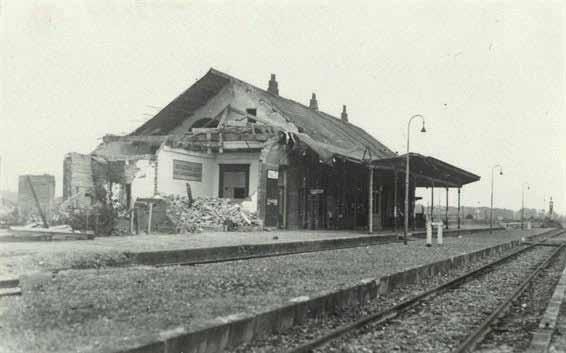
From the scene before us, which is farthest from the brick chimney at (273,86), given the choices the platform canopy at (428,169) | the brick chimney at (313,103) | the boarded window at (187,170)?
the boarded window at (187,170)

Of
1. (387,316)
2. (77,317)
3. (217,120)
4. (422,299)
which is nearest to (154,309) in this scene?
(77,317)

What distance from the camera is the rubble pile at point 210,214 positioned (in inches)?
973

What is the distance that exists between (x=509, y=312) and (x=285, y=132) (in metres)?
19.8

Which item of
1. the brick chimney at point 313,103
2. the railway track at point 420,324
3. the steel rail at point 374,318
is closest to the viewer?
the steel rail at point 374,318

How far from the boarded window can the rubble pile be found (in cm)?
161

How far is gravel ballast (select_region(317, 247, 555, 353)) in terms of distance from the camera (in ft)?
21.8

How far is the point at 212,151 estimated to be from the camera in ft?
98.2

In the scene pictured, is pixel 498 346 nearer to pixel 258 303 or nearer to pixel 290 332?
pixel 290 332

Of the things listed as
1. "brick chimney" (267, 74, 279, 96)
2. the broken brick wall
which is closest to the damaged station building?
the broken brick wall

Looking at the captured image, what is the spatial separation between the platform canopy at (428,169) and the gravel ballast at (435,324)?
56.7 ft

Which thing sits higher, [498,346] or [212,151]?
[212,151]

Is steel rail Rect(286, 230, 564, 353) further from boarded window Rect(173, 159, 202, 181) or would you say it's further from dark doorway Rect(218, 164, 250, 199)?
dark doorway Rect(218, 164, 250, 199)

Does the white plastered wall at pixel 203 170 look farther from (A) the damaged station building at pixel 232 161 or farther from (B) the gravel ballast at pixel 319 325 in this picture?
(B) the gravel ballast at pixel 319 325

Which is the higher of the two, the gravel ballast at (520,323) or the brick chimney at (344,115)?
the brick chimney at (344,115)
